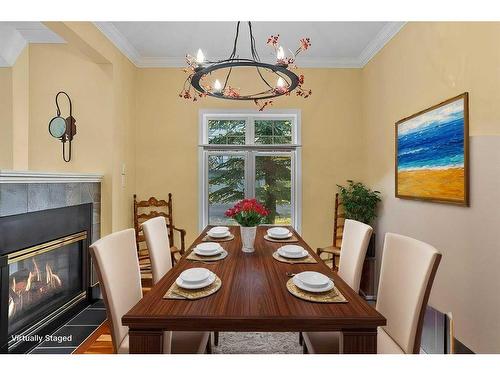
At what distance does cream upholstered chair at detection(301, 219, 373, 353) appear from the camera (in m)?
1.35

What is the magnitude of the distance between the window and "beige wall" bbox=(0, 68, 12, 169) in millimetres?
2042

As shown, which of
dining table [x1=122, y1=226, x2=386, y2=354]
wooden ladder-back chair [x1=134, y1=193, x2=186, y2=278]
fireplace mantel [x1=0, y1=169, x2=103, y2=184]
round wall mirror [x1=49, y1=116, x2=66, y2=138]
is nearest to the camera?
dining table [x1=122, y1=226, x2=386, y2=354]

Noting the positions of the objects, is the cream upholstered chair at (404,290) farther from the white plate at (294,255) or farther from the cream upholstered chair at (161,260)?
the cream upholstered chair at (161,260)

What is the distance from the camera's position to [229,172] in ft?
12.2

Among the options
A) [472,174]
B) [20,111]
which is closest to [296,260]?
[472,174]

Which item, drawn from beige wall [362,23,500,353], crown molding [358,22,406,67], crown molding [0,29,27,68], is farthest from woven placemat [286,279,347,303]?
crown molding [0,29,27,68]

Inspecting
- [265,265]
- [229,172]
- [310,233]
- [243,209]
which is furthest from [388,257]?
[229,172]

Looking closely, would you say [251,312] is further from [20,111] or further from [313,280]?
[20,111]

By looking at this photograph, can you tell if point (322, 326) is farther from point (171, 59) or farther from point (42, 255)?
point (171, 59)

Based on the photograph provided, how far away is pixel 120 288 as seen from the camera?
1415 millimetres

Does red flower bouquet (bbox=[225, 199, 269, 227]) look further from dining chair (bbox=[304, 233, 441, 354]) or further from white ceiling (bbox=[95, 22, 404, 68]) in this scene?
white ceiling (bbox=[95, 22, 404, 68])

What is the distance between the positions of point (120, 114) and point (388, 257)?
304 centimetres

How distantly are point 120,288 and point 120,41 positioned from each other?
2758 millimetres

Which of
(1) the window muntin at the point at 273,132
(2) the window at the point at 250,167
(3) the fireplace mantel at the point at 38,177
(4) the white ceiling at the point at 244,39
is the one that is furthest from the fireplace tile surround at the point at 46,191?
(1) the window muntin at the point at 273,132
